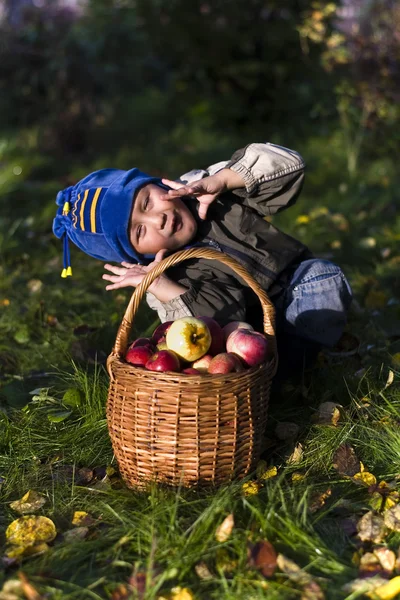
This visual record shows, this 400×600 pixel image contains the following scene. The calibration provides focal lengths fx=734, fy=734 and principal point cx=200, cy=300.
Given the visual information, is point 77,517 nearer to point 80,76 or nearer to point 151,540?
point 151,540

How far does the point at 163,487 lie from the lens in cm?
238

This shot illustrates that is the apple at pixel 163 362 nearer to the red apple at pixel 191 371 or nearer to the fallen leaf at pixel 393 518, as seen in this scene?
the red apple at pixel 191 371

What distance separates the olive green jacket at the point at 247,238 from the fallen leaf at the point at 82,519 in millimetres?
861

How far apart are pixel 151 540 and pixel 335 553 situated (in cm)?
51

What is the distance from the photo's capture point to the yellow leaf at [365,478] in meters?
2.38

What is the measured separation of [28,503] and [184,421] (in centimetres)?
59

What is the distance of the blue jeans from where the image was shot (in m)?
3.17

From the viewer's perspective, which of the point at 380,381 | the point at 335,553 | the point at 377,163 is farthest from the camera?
the point at 377,163

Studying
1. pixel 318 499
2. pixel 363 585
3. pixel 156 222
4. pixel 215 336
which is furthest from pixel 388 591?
pixel 156 222

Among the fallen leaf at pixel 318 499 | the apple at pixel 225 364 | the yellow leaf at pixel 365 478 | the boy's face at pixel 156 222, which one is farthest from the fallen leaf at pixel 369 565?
the boy's face at pixel 156 222

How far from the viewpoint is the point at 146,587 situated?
1.87 meters

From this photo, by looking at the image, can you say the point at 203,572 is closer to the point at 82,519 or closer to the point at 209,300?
the point at 82,519

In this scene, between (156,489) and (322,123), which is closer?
(156,489)

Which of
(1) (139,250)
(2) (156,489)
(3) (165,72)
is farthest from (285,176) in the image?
(3) (165,72)
